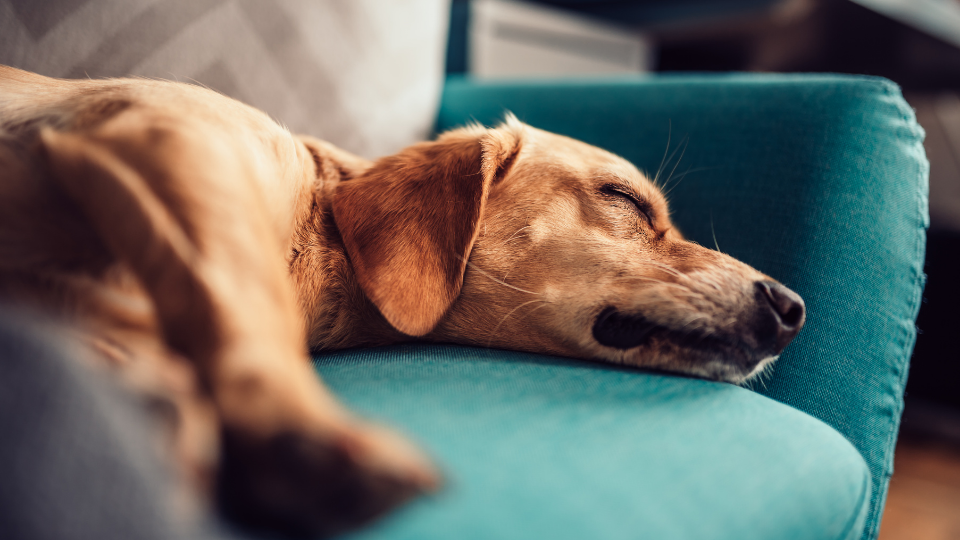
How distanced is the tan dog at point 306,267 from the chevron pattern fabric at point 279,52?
174 mm

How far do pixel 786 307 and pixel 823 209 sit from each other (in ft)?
0.95

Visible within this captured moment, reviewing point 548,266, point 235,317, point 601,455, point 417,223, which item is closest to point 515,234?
point 548,266

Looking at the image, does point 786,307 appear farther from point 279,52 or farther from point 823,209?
point 279,52

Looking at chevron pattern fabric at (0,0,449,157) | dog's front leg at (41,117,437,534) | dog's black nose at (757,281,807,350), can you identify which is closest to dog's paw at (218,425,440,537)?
dog's front leg at (41,117,437,534)

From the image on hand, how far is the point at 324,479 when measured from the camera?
463mm

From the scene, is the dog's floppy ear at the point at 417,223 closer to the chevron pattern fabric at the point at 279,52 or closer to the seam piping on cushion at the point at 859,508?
the chevron pattern fabric at the point at 279,52

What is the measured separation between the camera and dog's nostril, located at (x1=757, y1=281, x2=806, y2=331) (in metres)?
1.05

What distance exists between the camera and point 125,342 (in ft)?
2.63

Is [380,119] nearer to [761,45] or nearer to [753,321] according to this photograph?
[753,321]

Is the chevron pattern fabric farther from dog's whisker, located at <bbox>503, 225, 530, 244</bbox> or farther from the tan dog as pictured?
dog's whisker, located at <bbox>503, 225, 530, 244</bbox>

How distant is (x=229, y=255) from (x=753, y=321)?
940 mm

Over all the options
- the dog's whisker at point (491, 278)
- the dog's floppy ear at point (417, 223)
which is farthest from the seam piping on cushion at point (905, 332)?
the dog's floppy ear at point (417, 223)

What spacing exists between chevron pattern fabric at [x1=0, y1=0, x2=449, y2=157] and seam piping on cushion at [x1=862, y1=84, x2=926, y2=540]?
4.65 feet

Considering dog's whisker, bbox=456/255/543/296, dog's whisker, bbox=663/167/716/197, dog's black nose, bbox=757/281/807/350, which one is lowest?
dog's whisker, bbox=456/255/543/296
